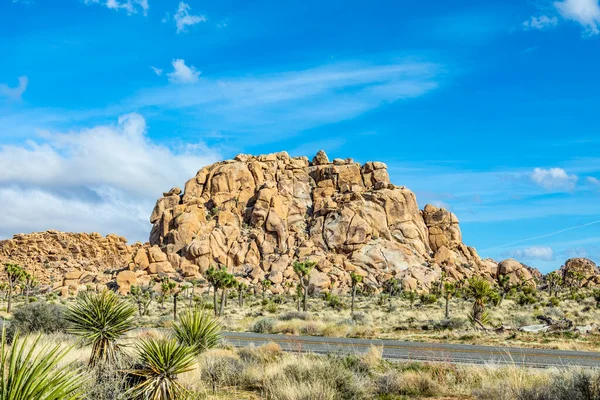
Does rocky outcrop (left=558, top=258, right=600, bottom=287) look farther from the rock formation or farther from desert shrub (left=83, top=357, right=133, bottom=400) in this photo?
desert shrub (left=83, top=357, right=133, bottom=400)

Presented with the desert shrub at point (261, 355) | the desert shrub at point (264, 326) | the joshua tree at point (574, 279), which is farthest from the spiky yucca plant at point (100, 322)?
the joshua tree at point (574, 279)

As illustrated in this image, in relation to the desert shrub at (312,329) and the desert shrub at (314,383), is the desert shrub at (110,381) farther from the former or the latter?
the desert shrub at (312,329)

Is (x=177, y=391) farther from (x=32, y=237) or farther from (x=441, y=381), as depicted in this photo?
(x=32, y=237)

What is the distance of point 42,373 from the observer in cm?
551

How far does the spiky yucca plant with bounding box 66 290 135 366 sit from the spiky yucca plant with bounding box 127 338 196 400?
2.08 meters

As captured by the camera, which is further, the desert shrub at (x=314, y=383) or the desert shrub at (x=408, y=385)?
the desert shrub at (x=408, y=385)

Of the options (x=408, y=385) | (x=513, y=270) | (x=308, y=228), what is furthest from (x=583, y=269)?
(x=408, y=385)

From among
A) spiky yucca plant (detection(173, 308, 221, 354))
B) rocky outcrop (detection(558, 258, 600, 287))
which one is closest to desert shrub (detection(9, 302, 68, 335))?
spiky yucca plant (detection(173, 308, 221, 354))

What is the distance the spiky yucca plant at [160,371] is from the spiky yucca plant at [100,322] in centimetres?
208

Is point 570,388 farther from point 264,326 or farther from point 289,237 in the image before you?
point 289,237

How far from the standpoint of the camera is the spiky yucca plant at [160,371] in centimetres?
946

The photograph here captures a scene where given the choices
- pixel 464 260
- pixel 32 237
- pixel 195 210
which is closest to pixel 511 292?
pixel 464 260

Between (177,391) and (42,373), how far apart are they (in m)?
4.62

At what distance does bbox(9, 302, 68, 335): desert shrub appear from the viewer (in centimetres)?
2108
